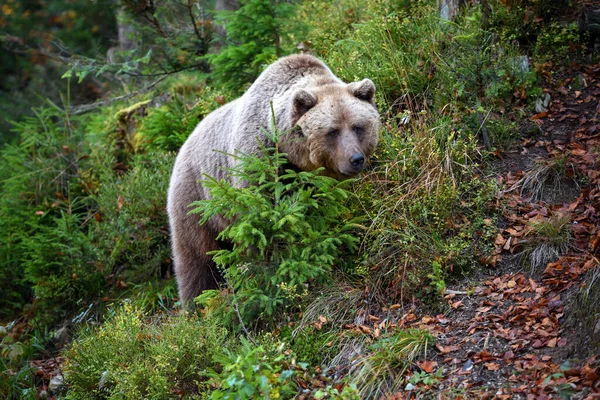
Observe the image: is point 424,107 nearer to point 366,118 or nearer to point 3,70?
point 366,118

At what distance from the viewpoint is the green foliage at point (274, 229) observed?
5.70 metres

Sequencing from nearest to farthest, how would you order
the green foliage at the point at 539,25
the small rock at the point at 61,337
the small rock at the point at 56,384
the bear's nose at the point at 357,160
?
the bear's nose at the point at 357,160 < the small rock at the point at 56,384 < the green foliage at the point at 539,25 < the small rock at the point at 61,337

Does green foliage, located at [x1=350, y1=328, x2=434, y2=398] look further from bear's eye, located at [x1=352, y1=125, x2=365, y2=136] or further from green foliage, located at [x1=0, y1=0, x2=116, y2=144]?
green foliage, located at [x1=0, y1=0, x2=116, y2=144]

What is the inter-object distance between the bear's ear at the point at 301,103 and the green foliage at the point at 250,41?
2294mm

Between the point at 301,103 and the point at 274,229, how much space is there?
1.26 meters

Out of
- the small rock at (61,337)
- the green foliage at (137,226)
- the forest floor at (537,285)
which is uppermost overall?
the forest floor at (537,285)

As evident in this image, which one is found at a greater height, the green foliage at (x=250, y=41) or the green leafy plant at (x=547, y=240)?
the green foliage at (x=250, y=41)

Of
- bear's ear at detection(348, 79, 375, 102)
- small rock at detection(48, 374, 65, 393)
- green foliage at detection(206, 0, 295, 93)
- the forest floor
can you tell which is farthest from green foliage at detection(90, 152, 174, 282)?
the forest floor

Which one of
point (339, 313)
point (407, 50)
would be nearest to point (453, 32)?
point (407, 50)

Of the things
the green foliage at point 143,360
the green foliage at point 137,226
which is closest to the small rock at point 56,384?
the green foliage at point 143,360

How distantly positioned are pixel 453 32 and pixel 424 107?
1074mm

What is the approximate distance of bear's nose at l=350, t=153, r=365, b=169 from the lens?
5.91 m

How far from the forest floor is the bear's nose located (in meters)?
1.40

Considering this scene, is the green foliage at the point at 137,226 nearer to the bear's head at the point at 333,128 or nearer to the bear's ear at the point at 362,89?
the bear's head at the point at 333,128
